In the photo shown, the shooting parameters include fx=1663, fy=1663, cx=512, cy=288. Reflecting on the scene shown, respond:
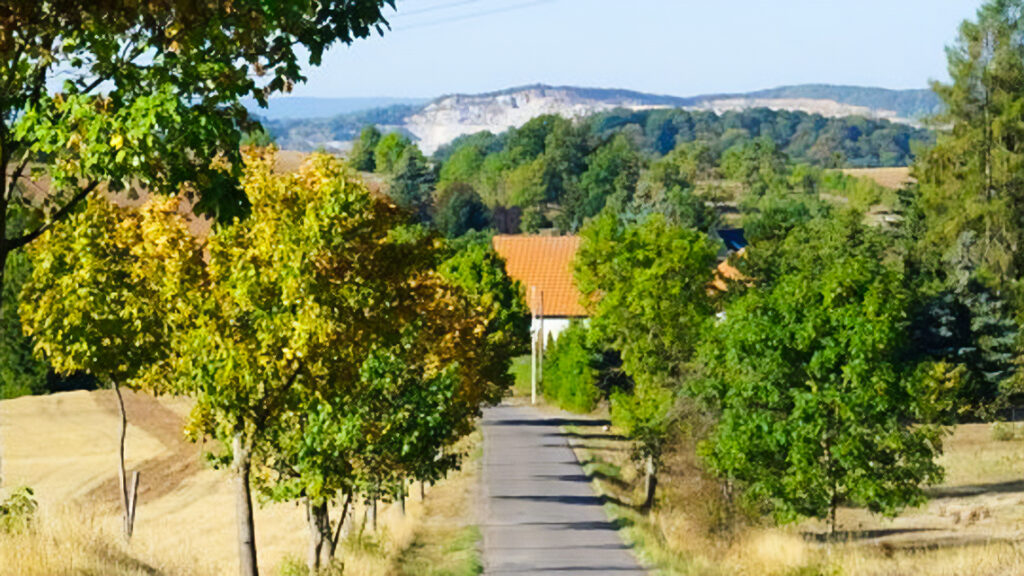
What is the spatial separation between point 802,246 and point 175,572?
4617cm

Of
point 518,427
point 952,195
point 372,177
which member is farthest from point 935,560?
point 372,177

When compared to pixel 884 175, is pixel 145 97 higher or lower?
higher

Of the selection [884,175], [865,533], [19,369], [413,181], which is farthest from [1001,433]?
[884,175]

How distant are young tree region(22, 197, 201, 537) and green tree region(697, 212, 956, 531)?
1093cm

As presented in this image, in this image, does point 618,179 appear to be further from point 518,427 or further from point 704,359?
point 704,359

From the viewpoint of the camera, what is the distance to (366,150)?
600ft

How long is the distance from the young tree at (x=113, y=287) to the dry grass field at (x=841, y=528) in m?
8.83

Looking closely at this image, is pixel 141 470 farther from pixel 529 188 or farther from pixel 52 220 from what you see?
pixel 529 188

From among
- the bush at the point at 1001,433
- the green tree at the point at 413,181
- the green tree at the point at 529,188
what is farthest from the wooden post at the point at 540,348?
the green tree at the point at 529,188

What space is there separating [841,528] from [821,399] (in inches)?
460

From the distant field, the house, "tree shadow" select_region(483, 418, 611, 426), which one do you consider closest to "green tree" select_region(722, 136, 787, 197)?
the distant field

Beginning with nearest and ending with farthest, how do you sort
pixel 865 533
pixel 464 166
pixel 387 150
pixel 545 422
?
pixel 865 533 < pixel 545 422 < pixel 387 150 < pixel 464 166

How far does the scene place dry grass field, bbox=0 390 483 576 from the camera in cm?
1608

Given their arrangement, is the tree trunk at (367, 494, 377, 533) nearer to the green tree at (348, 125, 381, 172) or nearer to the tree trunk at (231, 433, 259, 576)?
the tree trunk at (231, 433, 259, 576)
